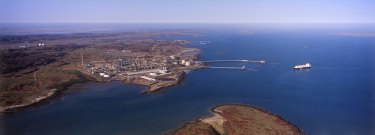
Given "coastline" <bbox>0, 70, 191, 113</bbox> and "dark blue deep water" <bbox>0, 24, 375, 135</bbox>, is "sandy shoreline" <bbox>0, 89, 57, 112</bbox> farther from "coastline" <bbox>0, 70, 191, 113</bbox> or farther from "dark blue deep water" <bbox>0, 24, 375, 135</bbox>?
"dark blue deep water" <bbox>0, 24, 375, 135</bbox>

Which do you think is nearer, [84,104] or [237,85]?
[84,104]

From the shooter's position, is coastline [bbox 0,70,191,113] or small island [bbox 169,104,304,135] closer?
small island [bbox 169,104,304,135]

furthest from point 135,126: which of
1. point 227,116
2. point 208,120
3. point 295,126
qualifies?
point 295,126

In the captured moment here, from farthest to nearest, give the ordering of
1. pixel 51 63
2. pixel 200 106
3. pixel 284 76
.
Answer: pixel 51 63 → pixel 284 76 → pixel 200 106

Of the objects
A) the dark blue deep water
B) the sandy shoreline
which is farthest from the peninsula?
the dark blue deep water

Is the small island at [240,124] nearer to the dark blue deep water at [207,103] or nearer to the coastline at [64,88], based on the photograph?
the dark blue deep water at [207,103]

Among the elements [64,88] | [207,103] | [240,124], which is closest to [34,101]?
[64,88]

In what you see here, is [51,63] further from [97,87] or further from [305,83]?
[305,83]

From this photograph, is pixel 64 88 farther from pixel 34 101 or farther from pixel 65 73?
pixel 65 73
